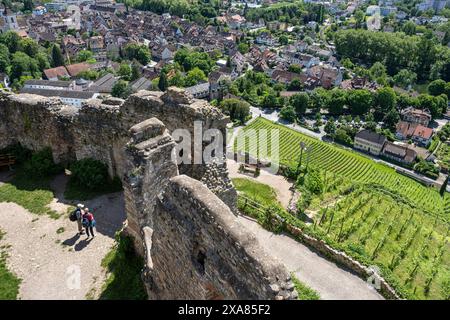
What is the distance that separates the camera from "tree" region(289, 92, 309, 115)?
3041 inches

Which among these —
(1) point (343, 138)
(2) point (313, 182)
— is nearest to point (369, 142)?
(1) point (343, 138)

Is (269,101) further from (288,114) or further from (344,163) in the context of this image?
(344,163)

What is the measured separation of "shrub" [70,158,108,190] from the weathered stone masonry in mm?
447

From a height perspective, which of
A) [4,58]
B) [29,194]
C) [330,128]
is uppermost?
[29,194]

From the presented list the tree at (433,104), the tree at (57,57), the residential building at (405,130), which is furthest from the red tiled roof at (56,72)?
the tree at (433,104)

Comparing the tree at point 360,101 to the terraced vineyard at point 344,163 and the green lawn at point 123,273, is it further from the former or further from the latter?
the green lawn at point 123,273

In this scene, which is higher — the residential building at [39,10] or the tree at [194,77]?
the residential building at [39,10]

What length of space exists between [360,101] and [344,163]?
2654cm

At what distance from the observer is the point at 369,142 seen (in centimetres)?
6731

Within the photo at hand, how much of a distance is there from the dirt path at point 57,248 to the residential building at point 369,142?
5855cm

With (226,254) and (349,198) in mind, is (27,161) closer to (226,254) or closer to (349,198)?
(226,254)

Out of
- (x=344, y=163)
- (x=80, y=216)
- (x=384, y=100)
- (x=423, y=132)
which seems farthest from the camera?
(x=384, y=100)

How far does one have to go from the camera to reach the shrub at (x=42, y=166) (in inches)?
748

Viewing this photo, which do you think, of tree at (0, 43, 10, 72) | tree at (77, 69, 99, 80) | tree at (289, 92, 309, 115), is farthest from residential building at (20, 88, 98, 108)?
tree at (289, 92, 309, 115)
